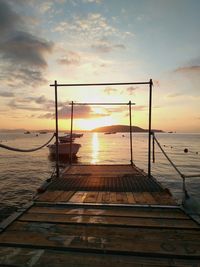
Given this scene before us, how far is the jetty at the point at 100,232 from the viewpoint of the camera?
430cm

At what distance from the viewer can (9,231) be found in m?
5.35

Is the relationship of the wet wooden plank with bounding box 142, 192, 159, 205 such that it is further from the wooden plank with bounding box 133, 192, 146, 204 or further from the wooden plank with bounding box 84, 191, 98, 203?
the wooden plank with bounding box 84, 191, 98, 203

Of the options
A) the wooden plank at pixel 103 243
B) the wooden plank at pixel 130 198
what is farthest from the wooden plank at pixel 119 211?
the wooden plank at pixel 103 243

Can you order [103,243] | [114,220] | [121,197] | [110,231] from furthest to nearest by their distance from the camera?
[121,197]
[114,220]
[110,231]
[103,243]

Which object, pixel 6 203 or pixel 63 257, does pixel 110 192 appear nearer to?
pixel 63 257

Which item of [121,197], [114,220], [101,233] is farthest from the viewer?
[121,197]

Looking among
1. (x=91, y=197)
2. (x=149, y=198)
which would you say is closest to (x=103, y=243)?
(x=91, y=197)

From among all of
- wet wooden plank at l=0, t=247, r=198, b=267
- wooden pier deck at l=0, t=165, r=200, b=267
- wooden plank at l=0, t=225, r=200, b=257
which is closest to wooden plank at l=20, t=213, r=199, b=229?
wooden pier deck at l=0, t=165, r=200, b=267

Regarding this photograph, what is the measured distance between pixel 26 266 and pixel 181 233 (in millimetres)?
3064

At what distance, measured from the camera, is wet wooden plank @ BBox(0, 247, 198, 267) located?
4.11m

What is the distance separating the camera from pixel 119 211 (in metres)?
6.73

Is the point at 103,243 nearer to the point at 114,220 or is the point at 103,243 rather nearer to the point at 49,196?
the point at 114,220

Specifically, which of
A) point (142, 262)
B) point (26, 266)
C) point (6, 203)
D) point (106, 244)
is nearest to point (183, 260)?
point (142, 262)

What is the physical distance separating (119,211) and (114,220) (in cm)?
74
